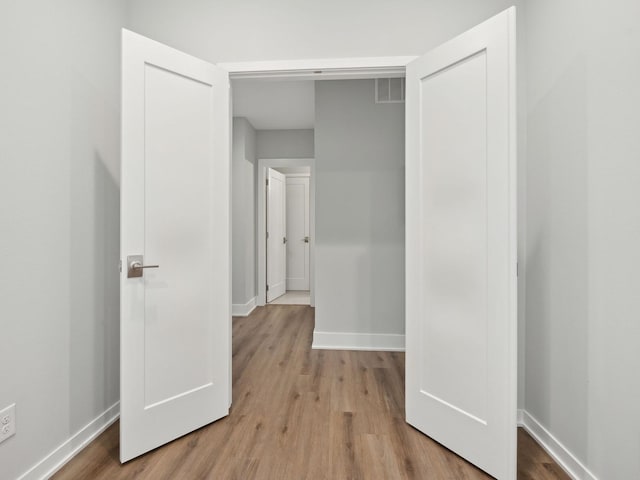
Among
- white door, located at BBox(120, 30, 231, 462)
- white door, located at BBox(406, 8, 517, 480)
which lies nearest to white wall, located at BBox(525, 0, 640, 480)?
white door, located at BBox(406, 8, 517, 480)

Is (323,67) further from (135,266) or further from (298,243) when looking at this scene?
(298,243)

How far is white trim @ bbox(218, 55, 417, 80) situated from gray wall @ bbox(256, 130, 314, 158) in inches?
122

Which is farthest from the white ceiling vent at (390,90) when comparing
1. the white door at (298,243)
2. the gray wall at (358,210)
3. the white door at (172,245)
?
the white door at (298,243)

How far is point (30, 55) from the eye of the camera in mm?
1499

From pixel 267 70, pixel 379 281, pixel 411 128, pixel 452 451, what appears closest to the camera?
pixel 452 451

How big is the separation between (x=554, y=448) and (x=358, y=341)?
183cm

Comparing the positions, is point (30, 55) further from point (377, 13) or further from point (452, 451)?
point (452, 451)

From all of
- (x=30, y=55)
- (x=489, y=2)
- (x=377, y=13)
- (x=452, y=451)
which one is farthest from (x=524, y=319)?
(x=30, y=55)

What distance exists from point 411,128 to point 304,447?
73.4 inches

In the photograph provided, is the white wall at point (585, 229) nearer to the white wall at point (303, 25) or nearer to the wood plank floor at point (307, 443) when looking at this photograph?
the wood plank floor at point (307, 443)

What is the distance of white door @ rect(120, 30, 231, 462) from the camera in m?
1.71

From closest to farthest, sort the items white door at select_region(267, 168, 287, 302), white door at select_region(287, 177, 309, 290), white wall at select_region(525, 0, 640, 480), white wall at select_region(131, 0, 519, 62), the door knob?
1. white wall at select_region(525, 0, 640, 480)
2. the door knob
3. white wall at select_region(131, 0, 519, 62)
4. white door at select_region(267, 168, 287, 302)
5. white door at select_region(287, 177, 309, 290)

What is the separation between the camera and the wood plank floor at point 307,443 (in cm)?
164

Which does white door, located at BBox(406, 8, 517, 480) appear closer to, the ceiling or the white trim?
the white trim
